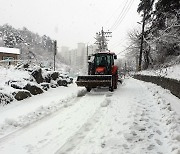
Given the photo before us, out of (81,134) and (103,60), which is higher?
(103,60)

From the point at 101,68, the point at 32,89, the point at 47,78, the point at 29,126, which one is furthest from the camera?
the point at 47,78

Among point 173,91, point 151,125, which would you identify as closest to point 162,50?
point 173,91

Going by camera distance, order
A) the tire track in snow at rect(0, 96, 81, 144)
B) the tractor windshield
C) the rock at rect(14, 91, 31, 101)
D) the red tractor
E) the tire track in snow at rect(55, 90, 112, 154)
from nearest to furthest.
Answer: the tire track in snow at rect(55, 90, 112, 154)
the tire track in snow at rect(0, 96, 81, 144)
the rock at rect(14, 91, 31, 101)
the red tractor
the tractor windshield

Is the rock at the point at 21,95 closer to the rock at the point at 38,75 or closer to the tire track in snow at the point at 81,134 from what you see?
the rock at the point at 38,75

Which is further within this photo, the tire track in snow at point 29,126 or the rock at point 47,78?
the rock at point 47,78

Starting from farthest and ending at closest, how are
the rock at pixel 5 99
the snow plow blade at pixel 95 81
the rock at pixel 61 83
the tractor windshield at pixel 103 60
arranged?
1. the rock at pixel 61 83
2. the tractor windshield at pixel 103 60
3. the snow plow blade at pixel 95 81
4. the rock at pixel 5 99

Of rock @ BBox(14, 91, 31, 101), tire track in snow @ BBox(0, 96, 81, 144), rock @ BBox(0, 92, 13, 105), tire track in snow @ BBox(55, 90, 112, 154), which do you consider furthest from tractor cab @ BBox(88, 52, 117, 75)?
tire track in snow @ BBox(55, 90, 112, 154)

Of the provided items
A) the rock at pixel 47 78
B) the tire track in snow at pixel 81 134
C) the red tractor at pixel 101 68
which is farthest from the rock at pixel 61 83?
the tire track in snow at pixel 81 134

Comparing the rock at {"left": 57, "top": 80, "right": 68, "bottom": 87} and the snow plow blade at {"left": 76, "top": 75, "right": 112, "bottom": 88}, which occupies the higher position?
the snow plow blade at {"left": 76, "top": 75, "right": 112, "bottom": 88}

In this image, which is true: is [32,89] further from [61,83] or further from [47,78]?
[61,83]

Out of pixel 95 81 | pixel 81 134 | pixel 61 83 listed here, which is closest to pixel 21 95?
pixel 95 81

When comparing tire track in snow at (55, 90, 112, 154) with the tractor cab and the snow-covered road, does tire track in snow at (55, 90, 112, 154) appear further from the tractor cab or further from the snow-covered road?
the tractor cab

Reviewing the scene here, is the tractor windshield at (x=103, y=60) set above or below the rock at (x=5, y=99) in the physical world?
above

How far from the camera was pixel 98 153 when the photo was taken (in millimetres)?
5129
